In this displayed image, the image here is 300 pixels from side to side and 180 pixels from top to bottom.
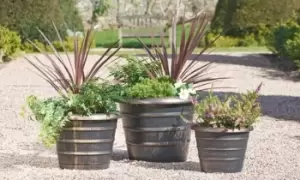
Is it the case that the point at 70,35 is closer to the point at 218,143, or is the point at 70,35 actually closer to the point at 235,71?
the point at 235,71

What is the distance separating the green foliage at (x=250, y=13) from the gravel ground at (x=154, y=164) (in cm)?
905

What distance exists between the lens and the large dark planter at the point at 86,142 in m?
7.45

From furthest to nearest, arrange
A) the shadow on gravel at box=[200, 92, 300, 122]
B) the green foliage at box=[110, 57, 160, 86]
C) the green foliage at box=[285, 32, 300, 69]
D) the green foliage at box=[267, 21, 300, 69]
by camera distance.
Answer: the green foliage at box=[267, 21, 300, 69] → the green foliage at box=[285, 32, 300, 69] → the shadow on gravel at box=[200, 92, 300, 122] → the green foliage at box=[110, 57, 160, 86]

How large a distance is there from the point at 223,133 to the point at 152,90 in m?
0.90

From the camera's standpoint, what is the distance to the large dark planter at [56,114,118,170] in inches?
293

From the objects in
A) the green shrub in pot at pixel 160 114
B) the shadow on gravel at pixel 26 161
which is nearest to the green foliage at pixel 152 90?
the green shrub in pot at pixel 160 114

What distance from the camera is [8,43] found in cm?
1992

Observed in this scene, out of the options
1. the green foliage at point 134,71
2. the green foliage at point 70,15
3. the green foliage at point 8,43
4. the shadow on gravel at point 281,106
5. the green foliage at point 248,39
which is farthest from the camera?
the green foliage at point 248,39

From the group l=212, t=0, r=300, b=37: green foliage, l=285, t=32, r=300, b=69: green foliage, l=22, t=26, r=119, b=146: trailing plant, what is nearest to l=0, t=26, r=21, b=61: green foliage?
l=285, t=32, r=300, b=69: green foliage

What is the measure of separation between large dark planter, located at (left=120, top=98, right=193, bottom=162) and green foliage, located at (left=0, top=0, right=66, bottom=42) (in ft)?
45.4

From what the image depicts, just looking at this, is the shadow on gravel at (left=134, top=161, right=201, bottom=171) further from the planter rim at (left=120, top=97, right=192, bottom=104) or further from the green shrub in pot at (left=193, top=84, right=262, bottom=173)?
the planter rim at (left=120, top=97, right=192, bottom=104)

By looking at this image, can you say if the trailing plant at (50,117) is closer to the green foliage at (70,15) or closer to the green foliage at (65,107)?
the green foliage at (65,107)

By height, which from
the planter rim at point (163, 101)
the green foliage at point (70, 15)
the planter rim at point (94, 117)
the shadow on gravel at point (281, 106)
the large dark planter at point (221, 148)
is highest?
the green foliage at point (70, 15)

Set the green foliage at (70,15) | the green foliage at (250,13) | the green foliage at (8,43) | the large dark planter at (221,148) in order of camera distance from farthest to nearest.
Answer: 1. the green foliage at (250,13)
2. the green foliage at (70,15)
3. the green foliage at (8,43)
4. the large dark planter at (221,148)
